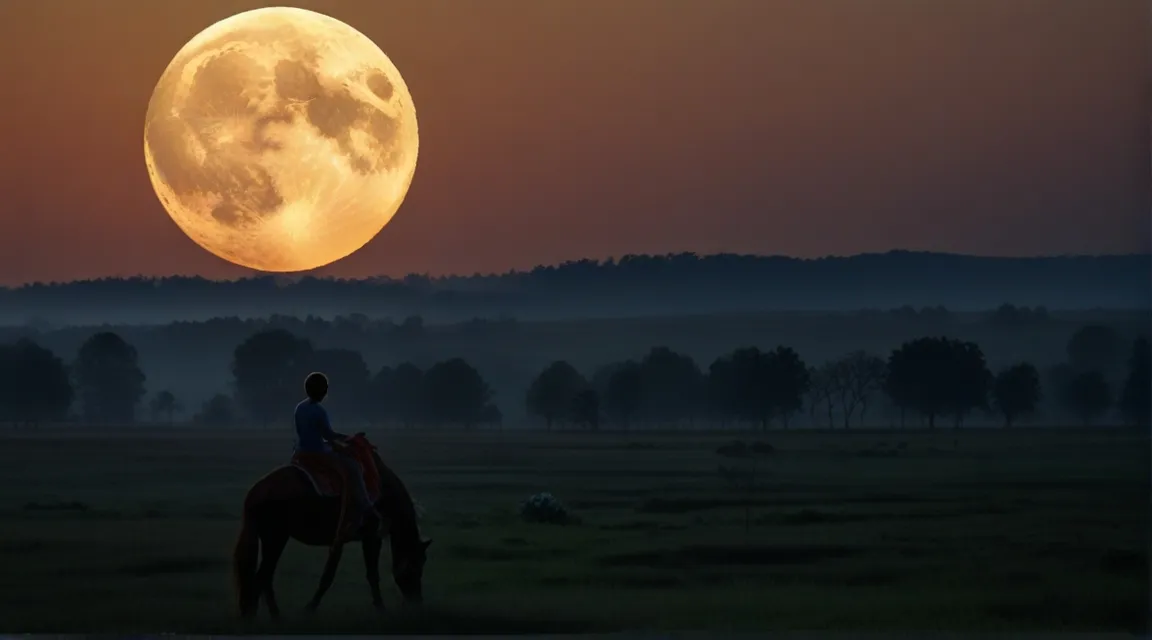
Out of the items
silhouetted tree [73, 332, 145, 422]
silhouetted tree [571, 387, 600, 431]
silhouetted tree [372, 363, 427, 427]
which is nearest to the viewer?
silhouetted tree [73, 332, 145, 422]

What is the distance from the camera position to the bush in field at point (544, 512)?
1480 inches

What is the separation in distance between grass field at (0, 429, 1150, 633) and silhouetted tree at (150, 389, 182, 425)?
35.4 meters

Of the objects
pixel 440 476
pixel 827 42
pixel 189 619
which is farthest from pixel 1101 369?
pixel 189 619

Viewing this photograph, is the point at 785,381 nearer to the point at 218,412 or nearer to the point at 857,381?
the point at 857,381

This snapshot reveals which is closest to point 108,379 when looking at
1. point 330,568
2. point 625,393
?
point 625,393

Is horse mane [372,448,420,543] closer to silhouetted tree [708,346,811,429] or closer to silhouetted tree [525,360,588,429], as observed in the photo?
silhouetted tree [708,346,811,429]

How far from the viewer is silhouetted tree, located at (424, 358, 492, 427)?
4407 inches

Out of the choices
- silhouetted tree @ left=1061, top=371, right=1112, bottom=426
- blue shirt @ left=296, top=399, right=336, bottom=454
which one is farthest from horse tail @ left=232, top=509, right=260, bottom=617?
silhouetted tree @ left=1061, top=371, right=1112, bottom=426

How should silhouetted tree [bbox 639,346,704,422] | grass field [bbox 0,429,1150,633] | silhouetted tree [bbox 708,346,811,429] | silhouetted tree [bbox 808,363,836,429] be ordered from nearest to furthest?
grass field [bbox 0,429,1150,633], silhouetted tree [bbox 808,363,836,429], silhouetted tree [bbox 708,346,811,429], silhouetted tree [bbox 639,346,704,422]

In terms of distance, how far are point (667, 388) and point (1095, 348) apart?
1596 inches

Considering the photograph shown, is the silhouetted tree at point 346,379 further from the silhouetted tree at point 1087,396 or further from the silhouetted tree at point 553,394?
the silhouetted tree at point 1087,396

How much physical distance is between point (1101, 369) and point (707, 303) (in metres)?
25.0

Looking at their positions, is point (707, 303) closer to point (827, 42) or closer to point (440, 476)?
point (440, 476)

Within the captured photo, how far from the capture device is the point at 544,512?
3828cm
